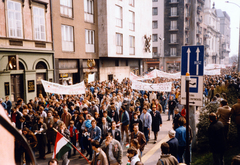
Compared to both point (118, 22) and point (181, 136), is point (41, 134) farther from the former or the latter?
point (118, 22)

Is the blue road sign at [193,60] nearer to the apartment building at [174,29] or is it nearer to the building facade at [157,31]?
the apartment building at [174,29]

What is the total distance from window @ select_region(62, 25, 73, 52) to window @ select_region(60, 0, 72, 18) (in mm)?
1324

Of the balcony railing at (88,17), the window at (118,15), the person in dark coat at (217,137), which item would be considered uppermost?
the window at (118,15)

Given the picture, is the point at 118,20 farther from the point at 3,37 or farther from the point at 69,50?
the point at 3,37

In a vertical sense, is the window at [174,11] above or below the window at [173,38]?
above

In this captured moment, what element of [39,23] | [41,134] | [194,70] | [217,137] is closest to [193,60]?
[194,70]

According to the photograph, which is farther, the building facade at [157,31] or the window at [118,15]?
the building facade at [157,31]

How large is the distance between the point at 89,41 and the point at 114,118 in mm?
16863

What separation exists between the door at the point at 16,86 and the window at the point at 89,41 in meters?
9.61

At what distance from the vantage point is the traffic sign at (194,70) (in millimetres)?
5055

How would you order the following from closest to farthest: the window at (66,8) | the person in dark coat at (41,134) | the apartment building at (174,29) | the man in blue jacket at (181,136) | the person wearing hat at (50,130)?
the man in blue jacket at (181,136), the person in dark coat at (41,134), the person wearing hat at (50,130), the window at (66,8), the apartment building at (174,29)

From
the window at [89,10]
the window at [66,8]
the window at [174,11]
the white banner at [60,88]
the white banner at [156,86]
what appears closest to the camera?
the white banner at [60,88]

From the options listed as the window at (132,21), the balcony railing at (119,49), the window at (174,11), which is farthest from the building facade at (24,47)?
the window at (174,11)

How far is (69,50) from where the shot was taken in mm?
21984
